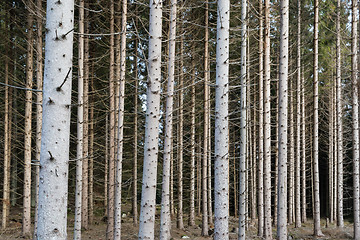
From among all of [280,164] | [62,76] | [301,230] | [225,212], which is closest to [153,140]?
[225,212]

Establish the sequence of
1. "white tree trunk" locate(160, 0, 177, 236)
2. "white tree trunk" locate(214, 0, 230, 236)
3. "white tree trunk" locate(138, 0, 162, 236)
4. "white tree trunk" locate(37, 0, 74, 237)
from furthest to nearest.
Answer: "white tree trunk" locate(160, 0, 177, 236)
"white tree trunk" locate(214, 0, 230, 236)
"white tree trunk" locate(138, 0, 162, 236)
"white tree trunk" locate(37, 0, 74, 237)

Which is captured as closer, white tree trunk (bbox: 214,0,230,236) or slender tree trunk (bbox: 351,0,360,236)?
white tree trunk (bbox: 214,0,230,236)

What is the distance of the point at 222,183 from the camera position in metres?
5.88

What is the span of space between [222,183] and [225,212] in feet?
1.74

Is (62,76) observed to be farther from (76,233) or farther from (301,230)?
(301,230)

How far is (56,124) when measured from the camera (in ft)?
10.7

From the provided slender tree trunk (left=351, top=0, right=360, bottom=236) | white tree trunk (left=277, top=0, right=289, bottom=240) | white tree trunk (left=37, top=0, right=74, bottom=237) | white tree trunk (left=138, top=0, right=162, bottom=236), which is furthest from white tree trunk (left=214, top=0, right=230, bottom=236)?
slender tree trunk (left=351, top=0, right=360, bottom=236)

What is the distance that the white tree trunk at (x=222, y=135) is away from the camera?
584 cm

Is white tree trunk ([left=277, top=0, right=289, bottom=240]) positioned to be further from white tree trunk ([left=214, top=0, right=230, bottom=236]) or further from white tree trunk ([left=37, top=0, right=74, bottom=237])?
white tree trunk ([left=37, top=0, right=74, bottom=237])

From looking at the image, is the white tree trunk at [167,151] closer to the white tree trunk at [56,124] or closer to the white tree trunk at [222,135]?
the white tree trunk at [222,135]

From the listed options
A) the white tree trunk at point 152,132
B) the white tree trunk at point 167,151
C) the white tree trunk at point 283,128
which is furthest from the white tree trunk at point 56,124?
the white tree trunk at point 283,128

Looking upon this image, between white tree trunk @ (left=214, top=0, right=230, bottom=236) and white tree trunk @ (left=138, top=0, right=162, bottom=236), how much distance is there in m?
1.22

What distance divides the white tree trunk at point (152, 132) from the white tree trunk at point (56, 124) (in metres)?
2.16

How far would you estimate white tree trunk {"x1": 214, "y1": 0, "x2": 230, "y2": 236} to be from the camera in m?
5.84
